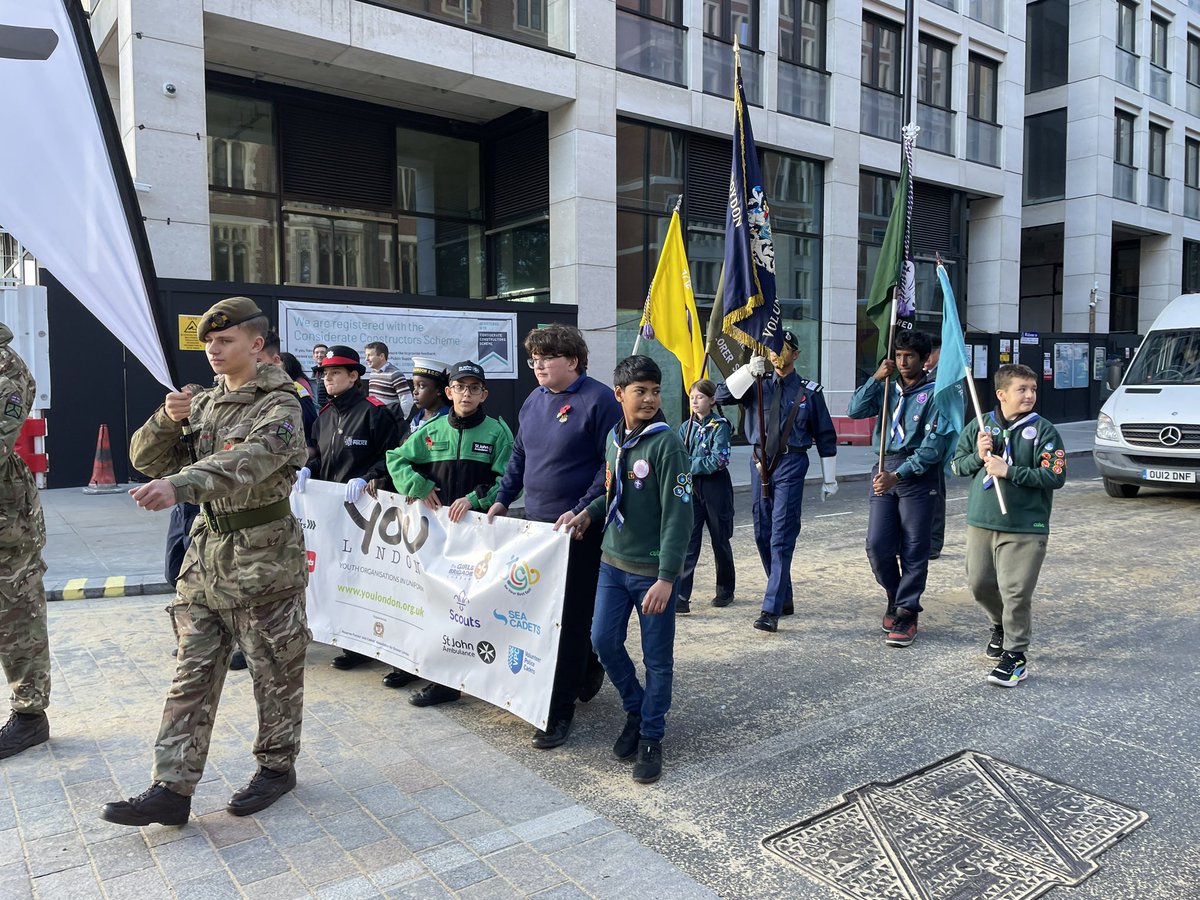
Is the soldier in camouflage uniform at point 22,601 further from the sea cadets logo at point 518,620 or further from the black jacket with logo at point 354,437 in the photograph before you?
the sea cadets logo at point 518,620

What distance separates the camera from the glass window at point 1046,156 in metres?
27.9

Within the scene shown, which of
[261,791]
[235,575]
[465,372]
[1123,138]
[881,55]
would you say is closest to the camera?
[235,575]

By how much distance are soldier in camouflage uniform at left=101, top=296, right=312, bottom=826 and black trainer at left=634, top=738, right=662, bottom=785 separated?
4.65 feet

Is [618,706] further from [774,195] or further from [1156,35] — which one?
[1156,35]

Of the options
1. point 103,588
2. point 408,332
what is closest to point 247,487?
point 103,588

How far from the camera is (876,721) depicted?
453 centimetres

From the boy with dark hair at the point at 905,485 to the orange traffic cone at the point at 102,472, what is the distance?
404 inches

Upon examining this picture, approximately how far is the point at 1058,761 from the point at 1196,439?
8922 millimetres

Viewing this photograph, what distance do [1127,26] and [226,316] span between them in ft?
108

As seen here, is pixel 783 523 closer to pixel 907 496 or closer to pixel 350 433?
pixel 907 496

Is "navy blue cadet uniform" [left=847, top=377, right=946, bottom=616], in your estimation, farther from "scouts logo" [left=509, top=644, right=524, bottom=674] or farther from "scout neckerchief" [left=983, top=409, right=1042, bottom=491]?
"scouts logo" [left=509, top=644, right=524, bottom=674]

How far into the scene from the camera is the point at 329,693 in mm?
4961

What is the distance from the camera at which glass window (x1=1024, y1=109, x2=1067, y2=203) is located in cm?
2792

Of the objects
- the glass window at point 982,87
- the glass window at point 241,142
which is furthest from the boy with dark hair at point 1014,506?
the glass window at point 982,87
